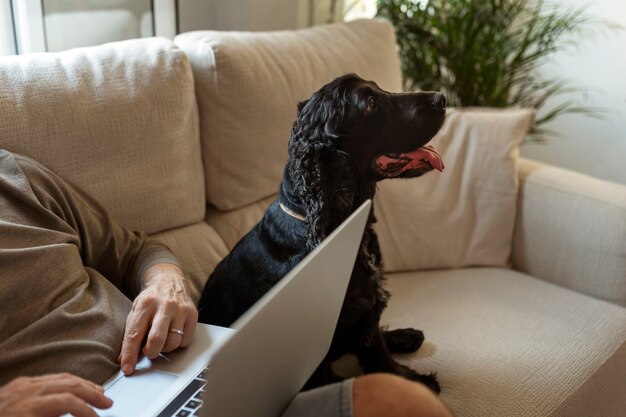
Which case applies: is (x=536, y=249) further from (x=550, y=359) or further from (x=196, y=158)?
(x=196, y=158)

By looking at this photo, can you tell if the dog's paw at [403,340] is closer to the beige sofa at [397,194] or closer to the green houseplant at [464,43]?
the beige sofa at [397,194]

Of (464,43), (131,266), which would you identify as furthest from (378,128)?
(464,43)

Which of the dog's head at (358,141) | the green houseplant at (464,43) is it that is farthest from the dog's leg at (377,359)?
the green houseplant at (464,43)

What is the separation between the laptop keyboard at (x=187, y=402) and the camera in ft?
3.06

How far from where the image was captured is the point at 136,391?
1.02 m

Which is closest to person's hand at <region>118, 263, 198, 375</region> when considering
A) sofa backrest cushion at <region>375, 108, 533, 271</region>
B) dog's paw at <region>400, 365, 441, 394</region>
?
dog's paw at <region>400, 365, 441, 394</region>

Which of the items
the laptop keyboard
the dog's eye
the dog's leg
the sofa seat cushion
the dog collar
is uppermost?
the dog's eye

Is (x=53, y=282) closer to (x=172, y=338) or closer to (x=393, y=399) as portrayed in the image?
(x=172, y=338)

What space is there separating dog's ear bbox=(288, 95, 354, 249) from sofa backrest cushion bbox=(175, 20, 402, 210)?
0.50 meters

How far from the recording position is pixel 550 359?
1.50 m

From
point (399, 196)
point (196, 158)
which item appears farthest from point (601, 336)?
point (196, 158)

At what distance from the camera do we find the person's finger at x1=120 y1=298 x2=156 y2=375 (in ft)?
3.48

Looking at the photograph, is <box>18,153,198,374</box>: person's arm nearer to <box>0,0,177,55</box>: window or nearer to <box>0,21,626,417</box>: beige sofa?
<box>0,21,626,417</box>: beige sofa

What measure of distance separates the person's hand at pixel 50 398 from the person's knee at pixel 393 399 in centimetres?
33
